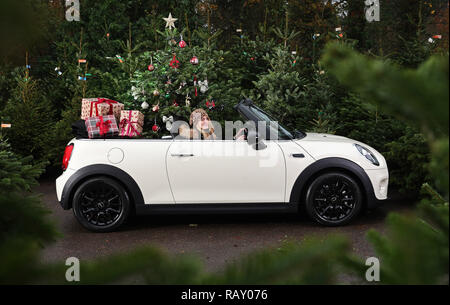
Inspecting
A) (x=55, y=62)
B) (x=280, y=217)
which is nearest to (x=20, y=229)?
(x=280, y=217)

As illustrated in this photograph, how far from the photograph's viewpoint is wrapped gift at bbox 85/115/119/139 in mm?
5902

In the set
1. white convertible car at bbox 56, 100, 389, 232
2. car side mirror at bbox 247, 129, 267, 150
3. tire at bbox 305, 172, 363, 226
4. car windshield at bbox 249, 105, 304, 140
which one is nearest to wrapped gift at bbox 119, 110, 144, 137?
white convertible car at bbox 56, 100, 389, 232

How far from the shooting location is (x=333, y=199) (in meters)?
5.68

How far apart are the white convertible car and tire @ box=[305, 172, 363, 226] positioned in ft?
0.04

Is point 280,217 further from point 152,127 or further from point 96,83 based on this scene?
point 96,83

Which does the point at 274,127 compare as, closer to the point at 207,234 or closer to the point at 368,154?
the point at 368,154

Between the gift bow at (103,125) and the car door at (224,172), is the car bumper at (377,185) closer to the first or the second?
the car door at (224,172)

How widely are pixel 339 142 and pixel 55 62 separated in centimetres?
848

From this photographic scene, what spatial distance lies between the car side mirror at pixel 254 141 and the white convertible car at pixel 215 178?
1 cm

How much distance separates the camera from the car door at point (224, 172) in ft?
18.1

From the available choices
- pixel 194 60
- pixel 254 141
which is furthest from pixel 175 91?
pixel 254 141

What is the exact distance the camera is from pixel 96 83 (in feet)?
36.9

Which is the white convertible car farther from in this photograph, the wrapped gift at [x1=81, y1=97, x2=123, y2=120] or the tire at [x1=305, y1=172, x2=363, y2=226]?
the wrapped gift at [x1=81, y1=97, x2=123, y2=120]

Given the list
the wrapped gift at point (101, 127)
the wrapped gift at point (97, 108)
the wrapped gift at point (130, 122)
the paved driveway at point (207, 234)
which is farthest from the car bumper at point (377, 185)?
the wrapped gift at point (97, 108)
